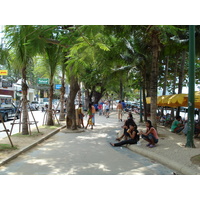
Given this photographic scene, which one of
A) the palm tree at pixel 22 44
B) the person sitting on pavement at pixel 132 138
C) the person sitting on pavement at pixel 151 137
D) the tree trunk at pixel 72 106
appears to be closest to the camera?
the palm tree at pixel 22 44

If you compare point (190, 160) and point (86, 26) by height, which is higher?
point (86, 26)

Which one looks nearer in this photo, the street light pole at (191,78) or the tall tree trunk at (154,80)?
the street light pole at (191,78)

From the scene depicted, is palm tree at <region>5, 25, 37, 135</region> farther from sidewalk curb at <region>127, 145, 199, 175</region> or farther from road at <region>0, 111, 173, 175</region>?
sidewalk curb at <region>127, 145, 199, 175</region>

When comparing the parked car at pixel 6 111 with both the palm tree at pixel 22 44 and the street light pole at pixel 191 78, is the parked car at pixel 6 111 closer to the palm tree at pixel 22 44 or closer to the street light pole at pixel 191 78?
the palm tree at pixel 22 44

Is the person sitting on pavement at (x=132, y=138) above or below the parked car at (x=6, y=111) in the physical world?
below

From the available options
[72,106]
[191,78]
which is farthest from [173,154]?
[72,106]

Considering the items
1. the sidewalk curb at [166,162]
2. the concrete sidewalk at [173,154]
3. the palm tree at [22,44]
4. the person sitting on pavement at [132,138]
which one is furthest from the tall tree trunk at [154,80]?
the palm tree at [22,44]

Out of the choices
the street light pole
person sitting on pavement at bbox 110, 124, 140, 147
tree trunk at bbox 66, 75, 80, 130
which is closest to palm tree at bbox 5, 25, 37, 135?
tree trunk at bbox 66, 75, 80, 130

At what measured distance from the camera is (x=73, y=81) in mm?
14047

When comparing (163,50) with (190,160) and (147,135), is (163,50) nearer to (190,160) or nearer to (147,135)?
(147,135)

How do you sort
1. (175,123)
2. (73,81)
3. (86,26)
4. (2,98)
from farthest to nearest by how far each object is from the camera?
1. (2,98)
2. (73,81)
3. (175,123)
4. (86,26)

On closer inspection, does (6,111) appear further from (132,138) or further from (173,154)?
(173,154)
